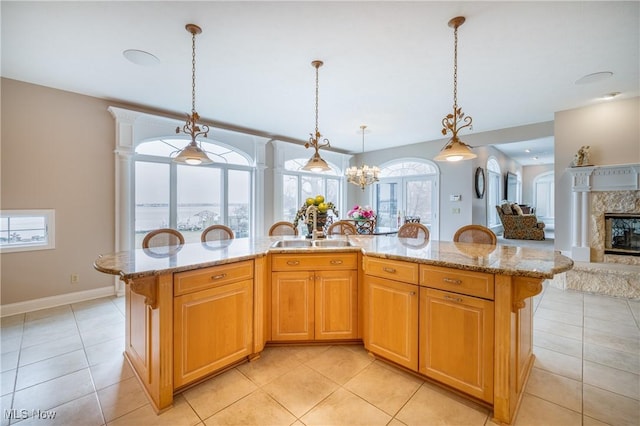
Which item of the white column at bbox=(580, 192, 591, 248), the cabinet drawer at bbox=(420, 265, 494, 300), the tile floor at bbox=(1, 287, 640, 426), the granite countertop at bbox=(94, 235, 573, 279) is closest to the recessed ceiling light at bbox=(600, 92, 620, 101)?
the white column at bbox=(580, 192, 591, 248)

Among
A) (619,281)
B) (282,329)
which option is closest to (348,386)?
(282,329)

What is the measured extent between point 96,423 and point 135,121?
369 cm

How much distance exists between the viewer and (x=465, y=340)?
1.76m

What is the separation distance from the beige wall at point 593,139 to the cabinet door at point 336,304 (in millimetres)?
4076

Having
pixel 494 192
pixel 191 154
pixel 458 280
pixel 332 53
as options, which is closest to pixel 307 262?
pixel 458 280

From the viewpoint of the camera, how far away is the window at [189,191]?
421 cm

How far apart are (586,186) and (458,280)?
396 cm

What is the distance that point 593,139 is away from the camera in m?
4.15

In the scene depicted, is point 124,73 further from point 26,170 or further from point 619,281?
point 619,281

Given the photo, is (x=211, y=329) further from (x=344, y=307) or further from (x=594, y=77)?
(x=594, y=77)

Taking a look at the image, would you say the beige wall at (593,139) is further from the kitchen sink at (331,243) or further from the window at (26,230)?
the window at (26,230)

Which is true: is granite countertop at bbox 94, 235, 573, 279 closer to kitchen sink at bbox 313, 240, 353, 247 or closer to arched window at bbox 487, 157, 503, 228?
kitchen sink at bbox 313, 240, 353, 247

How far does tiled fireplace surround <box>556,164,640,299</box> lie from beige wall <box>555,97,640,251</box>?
0.46ft

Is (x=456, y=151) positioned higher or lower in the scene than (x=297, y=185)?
lower
